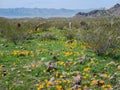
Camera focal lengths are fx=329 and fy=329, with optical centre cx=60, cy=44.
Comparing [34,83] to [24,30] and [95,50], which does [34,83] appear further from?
[24,30]

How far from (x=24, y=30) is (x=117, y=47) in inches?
273

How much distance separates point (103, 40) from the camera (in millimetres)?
11938

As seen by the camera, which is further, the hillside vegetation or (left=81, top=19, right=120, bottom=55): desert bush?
(left=81, top=19, right=120, bottom=55): desert bush

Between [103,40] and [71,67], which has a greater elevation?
[103,40]

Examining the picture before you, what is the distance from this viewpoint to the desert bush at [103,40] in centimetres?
1168

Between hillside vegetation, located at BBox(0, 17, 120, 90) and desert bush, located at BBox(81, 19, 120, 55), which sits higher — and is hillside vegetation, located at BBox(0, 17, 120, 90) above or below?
below

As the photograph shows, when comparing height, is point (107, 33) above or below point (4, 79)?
above

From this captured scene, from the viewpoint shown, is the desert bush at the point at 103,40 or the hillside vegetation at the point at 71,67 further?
the desert bush at the point at 103,40

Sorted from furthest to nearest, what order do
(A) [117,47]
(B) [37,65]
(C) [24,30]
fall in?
(C) [24,30], (A) [117,47], (B) [37,65]

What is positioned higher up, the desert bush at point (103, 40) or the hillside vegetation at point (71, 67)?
the desert bush at point (103, 40)

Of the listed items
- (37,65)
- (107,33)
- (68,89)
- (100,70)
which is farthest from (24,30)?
(68,89)

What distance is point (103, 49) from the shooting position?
11.6 meters

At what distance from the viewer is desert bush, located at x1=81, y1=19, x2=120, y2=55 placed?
38.3 ft

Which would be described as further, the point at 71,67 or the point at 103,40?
the point at 103,40
